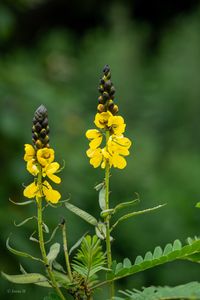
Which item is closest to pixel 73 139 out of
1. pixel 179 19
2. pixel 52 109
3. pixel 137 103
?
pixel 52 109

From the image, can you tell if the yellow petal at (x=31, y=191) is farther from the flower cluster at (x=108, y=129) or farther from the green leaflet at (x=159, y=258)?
the green leaflet at (x=159, y=258)

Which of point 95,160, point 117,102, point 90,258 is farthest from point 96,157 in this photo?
point 117,102

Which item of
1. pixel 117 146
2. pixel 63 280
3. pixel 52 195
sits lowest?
pixel 63 280

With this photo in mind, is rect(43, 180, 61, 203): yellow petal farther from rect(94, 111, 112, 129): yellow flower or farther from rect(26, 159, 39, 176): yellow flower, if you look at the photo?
rect(94, 111, 112, 129): yellow flower

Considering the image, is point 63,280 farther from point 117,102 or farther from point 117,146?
point 117,102

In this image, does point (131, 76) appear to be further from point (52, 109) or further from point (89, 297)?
point (89, 297)

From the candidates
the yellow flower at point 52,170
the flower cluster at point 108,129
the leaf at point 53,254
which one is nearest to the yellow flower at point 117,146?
the flower cluster at point 108,129
